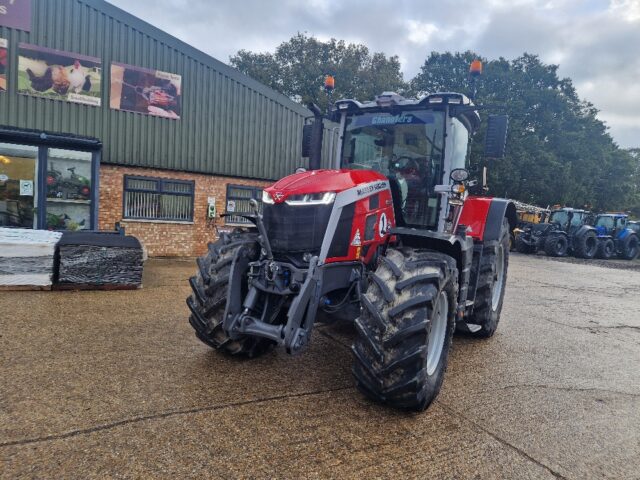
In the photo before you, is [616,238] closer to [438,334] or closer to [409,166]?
[409,166]

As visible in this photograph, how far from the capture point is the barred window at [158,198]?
11.8 m

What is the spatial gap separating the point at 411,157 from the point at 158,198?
9174 millimetres

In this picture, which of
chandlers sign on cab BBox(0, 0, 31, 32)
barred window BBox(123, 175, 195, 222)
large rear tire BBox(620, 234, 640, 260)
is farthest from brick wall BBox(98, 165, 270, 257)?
large rear tire BBox(620, 234, 640, 260)

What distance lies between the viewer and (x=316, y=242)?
3.62 metres

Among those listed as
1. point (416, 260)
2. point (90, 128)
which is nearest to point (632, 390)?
point (416, 260)

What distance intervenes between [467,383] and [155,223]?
32.9 ft

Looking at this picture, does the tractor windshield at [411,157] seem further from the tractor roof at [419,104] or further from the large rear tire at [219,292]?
the large rear tire at [219,292]

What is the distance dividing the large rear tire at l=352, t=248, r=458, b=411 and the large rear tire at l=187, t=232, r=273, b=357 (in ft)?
3.92

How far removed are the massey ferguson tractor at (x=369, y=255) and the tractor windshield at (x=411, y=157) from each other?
1 centimetres

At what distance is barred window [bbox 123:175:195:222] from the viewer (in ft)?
38.8

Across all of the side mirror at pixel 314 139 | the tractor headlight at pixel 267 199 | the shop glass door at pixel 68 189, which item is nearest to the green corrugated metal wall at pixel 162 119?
the shop glass door at pixel 68 189

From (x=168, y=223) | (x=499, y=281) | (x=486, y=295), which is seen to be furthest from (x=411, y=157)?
(x=168, y=223)

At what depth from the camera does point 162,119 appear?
1210 cm

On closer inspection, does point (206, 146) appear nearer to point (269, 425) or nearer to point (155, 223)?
point (155, 223)
